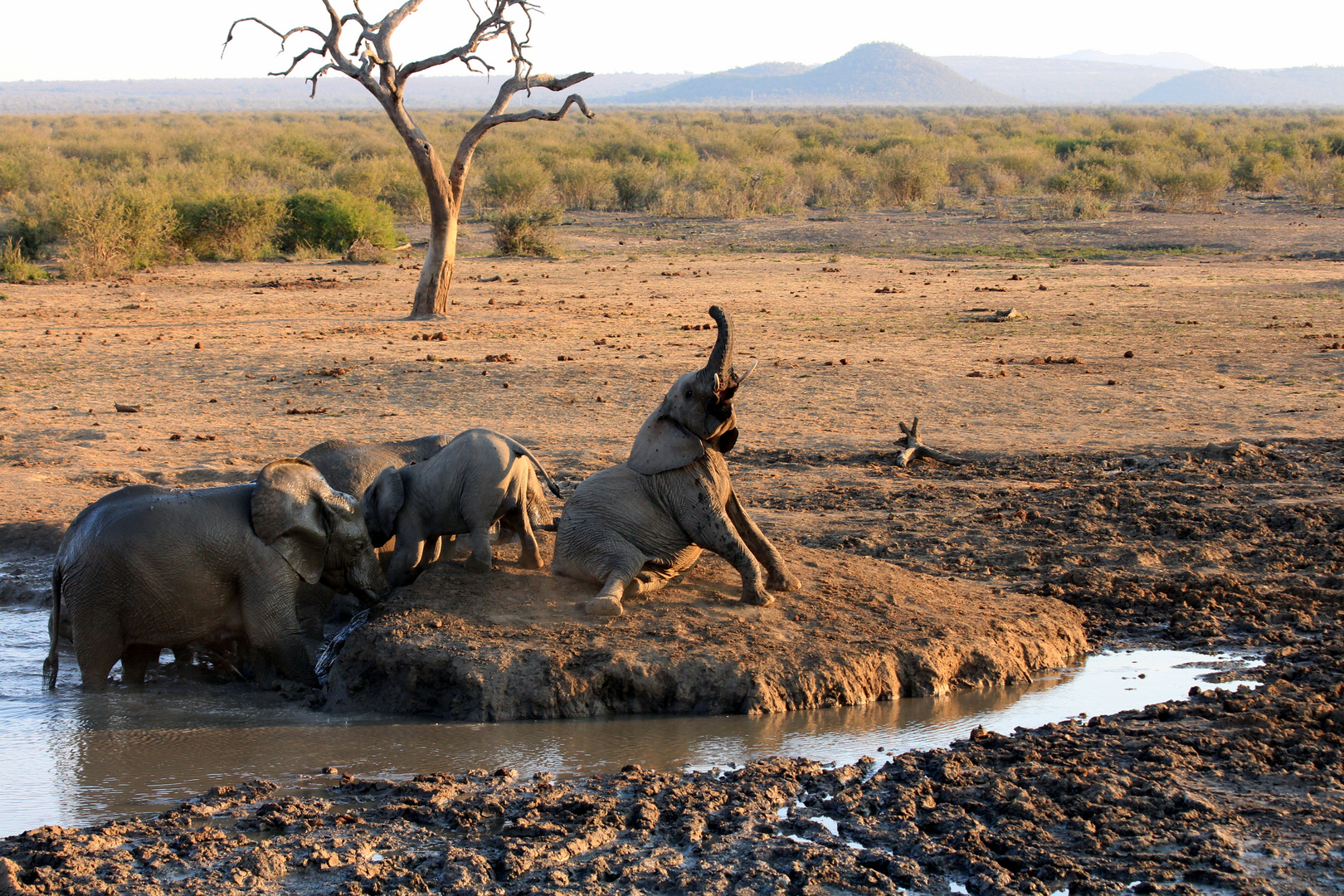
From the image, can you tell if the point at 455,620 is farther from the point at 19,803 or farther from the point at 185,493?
the point at 19,803

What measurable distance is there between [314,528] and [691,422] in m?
1.86

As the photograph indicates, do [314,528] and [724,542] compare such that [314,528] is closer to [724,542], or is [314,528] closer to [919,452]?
[724,542]

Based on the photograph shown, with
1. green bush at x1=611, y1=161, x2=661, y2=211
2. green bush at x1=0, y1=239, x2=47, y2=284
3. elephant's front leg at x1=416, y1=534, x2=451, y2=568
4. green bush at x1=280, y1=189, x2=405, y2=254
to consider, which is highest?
green bush at x1=611, y1=161, x2=661, y2=211

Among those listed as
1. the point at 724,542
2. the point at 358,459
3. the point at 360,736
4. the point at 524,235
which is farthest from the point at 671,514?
the point at 524,235

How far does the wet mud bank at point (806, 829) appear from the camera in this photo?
3.82m

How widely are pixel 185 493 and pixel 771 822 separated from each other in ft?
10.4

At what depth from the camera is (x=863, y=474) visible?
377 inches

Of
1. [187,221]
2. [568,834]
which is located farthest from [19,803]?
[187,221]

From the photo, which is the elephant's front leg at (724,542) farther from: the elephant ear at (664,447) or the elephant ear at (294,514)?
the elephant ear at (294,514)

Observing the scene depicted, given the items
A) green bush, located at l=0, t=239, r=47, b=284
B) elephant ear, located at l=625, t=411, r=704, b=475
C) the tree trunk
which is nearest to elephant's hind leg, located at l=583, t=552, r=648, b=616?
elephant ear, located at l=625, t=411, r=704, b=475

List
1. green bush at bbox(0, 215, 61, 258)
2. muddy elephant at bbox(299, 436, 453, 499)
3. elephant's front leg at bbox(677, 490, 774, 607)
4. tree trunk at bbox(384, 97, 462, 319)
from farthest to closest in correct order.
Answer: green bush at bbox(0, 215, 61, 258), tree trunk at bbox(384, 97, 462, 319), muddy elephant at bbox(299, 436, 453, 499), elephant's front leg at bbox(677, 490, 774, 607)

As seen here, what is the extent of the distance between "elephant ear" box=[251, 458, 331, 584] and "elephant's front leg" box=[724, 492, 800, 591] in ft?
6.60

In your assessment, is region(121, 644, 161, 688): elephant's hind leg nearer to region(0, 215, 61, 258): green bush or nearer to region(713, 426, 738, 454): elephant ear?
region(713, 426, 738, 454): elephant ear

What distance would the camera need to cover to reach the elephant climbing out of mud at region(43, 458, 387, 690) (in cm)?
561
